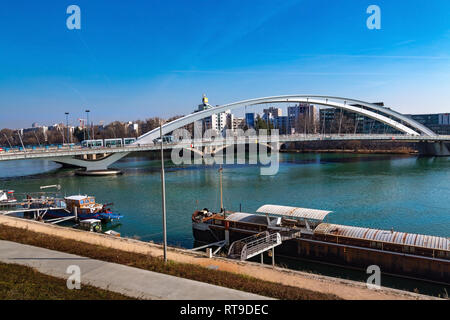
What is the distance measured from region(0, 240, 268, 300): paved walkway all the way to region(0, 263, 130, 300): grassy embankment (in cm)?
31

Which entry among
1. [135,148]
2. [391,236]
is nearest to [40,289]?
[391,236]

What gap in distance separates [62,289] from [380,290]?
6.64 meters

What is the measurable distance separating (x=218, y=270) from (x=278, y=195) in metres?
15.6

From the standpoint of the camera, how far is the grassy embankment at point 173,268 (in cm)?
693

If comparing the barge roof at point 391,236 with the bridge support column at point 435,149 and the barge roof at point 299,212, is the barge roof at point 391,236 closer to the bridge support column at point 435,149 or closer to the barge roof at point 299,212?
the barge roof at point 299,212

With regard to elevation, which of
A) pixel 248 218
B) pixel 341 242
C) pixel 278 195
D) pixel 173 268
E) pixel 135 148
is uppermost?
pixel 135 148

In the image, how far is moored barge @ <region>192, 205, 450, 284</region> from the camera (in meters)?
10.4

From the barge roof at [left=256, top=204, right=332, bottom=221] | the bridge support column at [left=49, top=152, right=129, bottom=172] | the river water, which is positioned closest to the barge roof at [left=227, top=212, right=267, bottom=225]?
the barge roof at [left=256, top=204, right=332, bottom=221]

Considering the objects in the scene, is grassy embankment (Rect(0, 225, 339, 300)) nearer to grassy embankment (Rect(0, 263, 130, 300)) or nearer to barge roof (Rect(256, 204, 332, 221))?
grassy embankment (Rect(0, 263, 130, 300))

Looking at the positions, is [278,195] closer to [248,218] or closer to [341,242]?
[248,218]

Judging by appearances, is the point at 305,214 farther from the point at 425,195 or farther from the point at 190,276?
the point at 425,195

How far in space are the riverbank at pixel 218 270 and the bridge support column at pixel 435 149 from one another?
175ft

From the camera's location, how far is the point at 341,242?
1162 centimetres

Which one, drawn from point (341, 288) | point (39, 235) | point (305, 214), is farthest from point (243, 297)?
point (39, 235)
